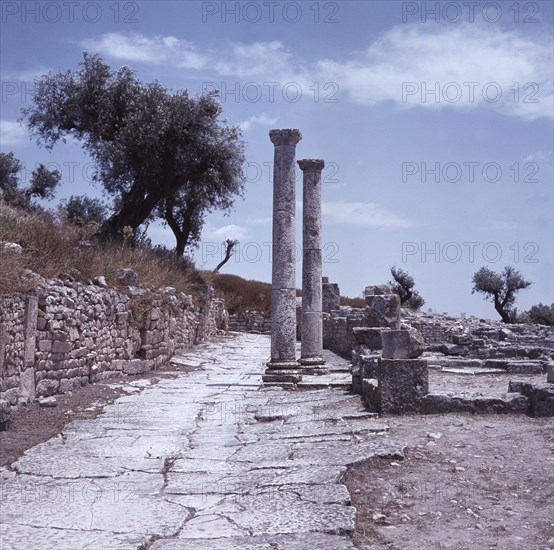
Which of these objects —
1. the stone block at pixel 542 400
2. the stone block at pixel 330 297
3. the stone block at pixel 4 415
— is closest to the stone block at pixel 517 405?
the stone block at pixel 542 400

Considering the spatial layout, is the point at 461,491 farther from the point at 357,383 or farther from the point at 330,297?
the point at 330,297

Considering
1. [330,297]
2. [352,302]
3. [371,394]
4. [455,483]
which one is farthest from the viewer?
[352,302]

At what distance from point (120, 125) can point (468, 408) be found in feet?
54.8

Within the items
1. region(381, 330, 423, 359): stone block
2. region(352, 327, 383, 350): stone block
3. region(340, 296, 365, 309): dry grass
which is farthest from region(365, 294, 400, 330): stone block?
region(340, 296, 365, 309): dry grass

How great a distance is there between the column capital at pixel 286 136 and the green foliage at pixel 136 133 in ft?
27.6

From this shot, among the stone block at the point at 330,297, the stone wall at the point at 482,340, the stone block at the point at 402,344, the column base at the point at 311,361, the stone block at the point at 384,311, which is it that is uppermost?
the stone block at the point at 330,297

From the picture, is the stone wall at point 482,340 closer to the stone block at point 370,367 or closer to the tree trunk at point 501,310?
the stone block at point 370,367

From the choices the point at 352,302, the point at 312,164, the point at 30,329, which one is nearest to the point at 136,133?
the point at 312,164

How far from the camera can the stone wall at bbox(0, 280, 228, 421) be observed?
342 inches

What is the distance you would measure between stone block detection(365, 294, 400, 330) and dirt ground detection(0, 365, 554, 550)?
654cm

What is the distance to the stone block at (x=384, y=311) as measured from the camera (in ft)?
46.2

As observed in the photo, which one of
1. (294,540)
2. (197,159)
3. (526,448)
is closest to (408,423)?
(526,448)

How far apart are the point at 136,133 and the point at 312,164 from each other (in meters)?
7.82

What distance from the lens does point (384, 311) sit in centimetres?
1412
